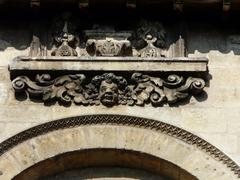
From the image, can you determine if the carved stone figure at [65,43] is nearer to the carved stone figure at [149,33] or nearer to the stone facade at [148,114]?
the stone facade at [148,114]

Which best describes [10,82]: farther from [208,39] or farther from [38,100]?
[208,39]

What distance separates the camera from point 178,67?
44.0 feet

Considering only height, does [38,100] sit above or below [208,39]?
below

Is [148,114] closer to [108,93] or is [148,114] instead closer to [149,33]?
[108,93]

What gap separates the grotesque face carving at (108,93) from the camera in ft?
43.5

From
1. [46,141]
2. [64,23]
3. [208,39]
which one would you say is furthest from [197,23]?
[46,141]

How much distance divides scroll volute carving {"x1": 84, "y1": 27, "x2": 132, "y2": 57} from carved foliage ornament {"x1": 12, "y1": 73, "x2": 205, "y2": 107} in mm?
428

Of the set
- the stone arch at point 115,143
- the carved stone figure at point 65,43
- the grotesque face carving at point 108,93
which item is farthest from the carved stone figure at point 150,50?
the stone arch at point 115,143

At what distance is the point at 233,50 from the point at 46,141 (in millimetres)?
2739

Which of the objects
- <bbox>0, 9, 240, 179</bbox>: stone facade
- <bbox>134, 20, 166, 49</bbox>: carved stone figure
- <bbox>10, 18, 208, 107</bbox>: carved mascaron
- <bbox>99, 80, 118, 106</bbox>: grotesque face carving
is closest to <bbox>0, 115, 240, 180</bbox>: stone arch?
<bbox>0, 9, 240, 179</bbox>: stone facade

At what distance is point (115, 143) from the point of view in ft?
42.8

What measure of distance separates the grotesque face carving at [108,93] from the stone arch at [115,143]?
19 centimetres

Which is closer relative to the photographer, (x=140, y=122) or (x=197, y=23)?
(x=140, y=122)

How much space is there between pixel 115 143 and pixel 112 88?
0.72 metres
